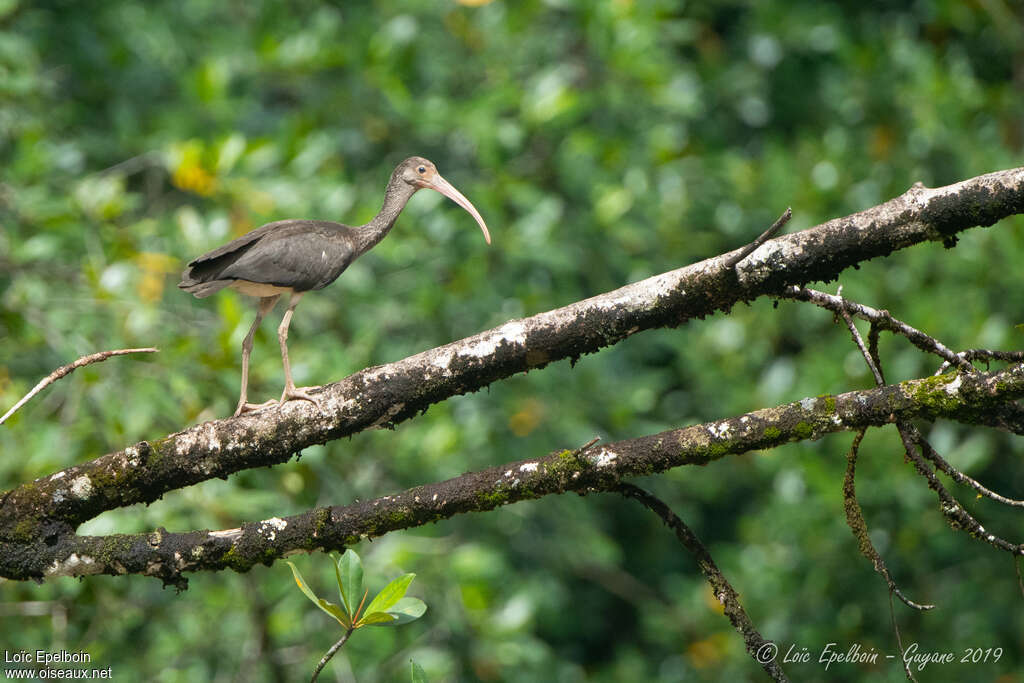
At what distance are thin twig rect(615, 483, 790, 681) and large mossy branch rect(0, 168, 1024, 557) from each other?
0.45 meters

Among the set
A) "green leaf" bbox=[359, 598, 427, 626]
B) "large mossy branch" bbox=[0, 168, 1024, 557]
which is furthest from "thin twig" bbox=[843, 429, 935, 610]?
"green leaf" bbox=[359, 598, 427, 626]

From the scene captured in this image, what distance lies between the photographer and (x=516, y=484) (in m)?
2.95

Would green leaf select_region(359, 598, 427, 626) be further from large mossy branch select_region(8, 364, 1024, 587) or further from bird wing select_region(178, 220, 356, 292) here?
bird wing select_region(178, 220, 356, 292)

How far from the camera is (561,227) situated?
8.23m

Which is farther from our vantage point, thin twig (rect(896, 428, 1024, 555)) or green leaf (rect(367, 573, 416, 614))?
green leaf (rect(367, 573, 416, 614))

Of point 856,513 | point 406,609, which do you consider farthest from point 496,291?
point 856,513

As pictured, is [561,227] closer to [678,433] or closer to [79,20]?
[79,20]

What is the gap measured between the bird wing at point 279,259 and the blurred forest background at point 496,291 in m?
1.66

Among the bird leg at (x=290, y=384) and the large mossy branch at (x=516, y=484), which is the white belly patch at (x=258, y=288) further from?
the large mossy branch at (x=516, y=484)

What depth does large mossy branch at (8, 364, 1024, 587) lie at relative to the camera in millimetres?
2727

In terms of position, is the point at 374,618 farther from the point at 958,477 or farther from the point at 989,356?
the point at 989,356

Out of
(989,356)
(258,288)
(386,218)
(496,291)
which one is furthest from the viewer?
(496,291)

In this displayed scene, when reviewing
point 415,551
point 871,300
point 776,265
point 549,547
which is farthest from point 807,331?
point 776,265

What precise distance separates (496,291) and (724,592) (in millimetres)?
4866
